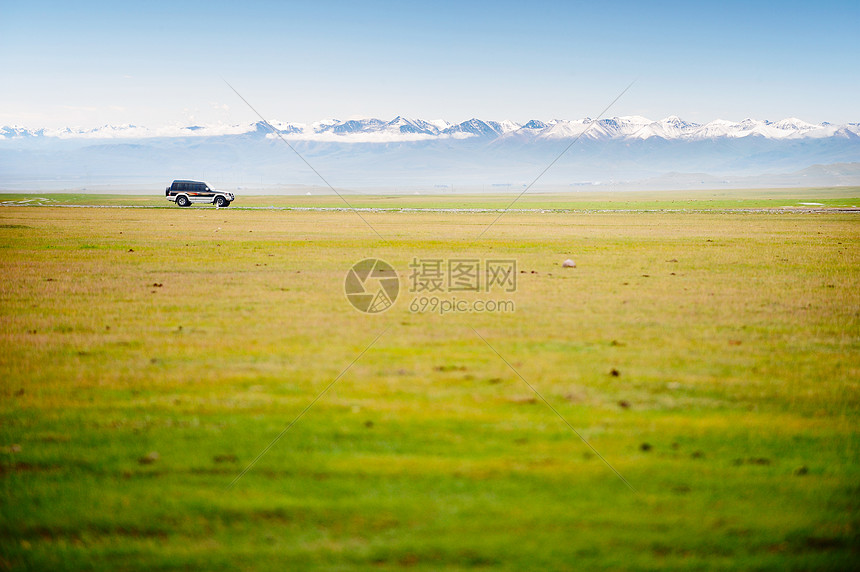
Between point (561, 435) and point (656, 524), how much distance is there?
6.39 feet

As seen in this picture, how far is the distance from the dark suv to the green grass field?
→ 210 ft

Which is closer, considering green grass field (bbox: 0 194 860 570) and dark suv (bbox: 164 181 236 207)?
green grass field (bbox: 0 194 860 570)

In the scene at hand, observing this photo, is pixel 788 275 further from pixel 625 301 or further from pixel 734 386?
A: pixel 734 386

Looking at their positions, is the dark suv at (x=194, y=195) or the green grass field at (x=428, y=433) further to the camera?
the dark suv at (x=194, y=195)

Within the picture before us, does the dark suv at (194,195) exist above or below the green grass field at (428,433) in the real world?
above

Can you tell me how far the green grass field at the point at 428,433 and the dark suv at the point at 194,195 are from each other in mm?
63974

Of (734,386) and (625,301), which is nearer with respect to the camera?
(734,386)

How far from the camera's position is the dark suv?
78625 millimetres

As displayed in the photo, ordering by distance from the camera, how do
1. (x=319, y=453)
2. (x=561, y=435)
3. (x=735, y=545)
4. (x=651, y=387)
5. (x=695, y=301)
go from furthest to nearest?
(x=695, y=301)
(x=651, y=387)
(x=561, y=435)
(x=319, y=453)
(x=735, y=545)

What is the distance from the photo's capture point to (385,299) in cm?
1750

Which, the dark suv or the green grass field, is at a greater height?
the dark suv

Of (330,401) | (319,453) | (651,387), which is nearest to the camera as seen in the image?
(319,453)

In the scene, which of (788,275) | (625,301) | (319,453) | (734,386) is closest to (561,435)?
(319,453)

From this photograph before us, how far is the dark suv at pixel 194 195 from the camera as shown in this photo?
7862 cm
